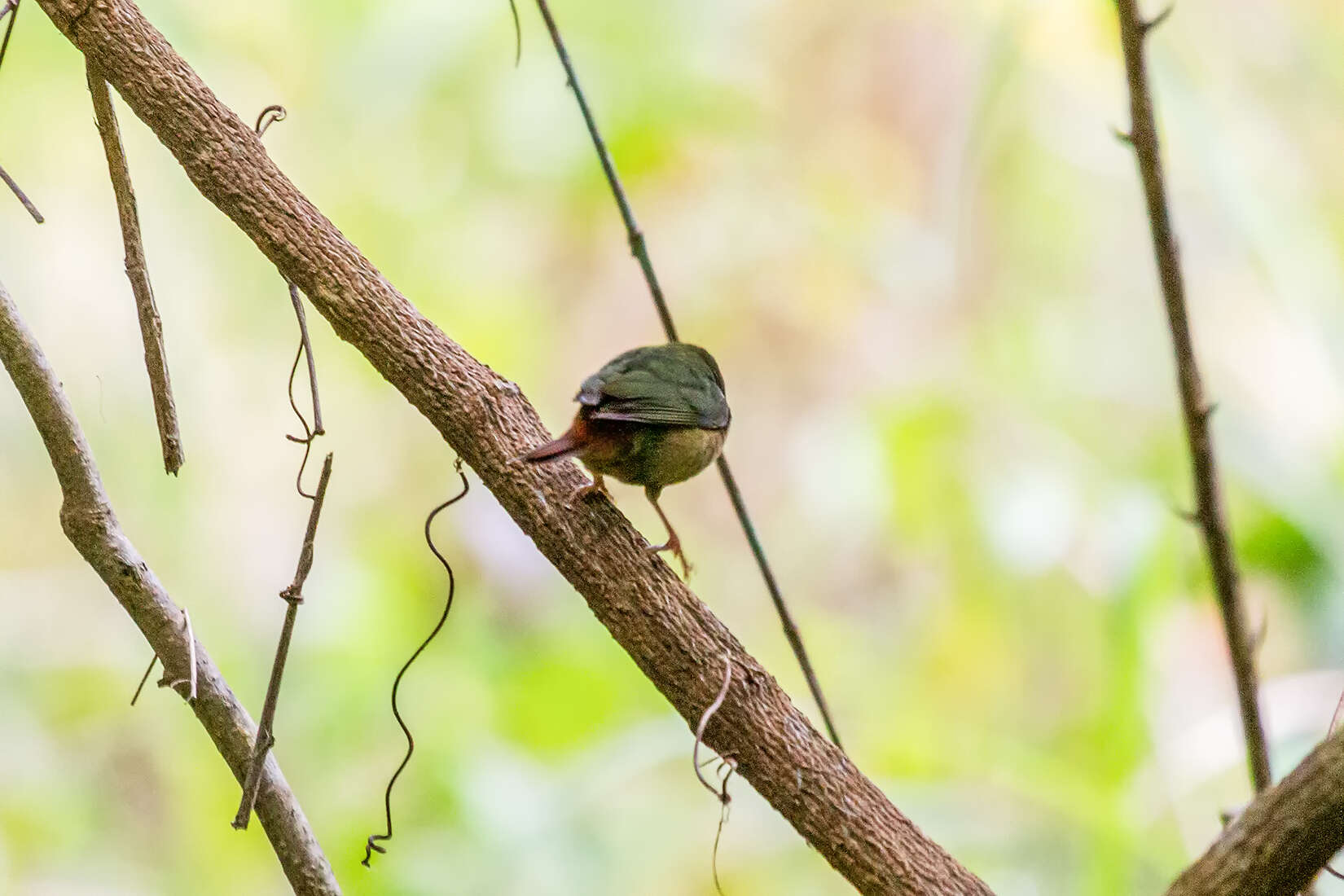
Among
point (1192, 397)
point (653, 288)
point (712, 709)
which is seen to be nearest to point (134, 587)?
point (712, 709)

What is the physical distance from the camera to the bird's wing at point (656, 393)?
5.72 feet

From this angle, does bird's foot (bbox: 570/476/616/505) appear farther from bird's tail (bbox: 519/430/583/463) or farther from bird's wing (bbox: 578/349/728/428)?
bird's wing (bbox: 578/349/728/428)

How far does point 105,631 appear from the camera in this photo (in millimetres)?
3197

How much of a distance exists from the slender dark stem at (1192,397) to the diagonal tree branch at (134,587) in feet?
4.43

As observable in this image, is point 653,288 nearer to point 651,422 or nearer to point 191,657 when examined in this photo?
point 651,422

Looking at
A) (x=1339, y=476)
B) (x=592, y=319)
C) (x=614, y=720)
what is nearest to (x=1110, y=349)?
(x=1339, y=476)

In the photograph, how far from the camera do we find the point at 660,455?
1832 mm

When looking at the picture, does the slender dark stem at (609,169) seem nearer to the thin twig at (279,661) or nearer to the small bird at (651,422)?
the small bird at (651,422)

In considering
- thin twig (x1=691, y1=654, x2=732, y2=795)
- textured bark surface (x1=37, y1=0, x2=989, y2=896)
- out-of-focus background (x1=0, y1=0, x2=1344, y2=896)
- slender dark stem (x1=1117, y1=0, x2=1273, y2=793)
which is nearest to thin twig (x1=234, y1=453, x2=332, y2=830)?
textured bark surface (x1=37, y1=0, x2=989, y2=896)

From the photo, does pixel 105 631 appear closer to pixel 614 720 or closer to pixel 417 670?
pixel 417 670

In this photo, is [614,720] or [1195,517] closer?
[1195,517]

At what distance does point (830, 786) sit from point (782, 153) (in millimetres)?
3355

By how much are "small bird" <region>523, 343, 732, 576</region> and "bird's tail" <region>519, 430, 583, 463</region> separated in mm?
12

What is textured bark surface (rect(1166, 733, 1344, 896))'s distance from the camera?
103cm
